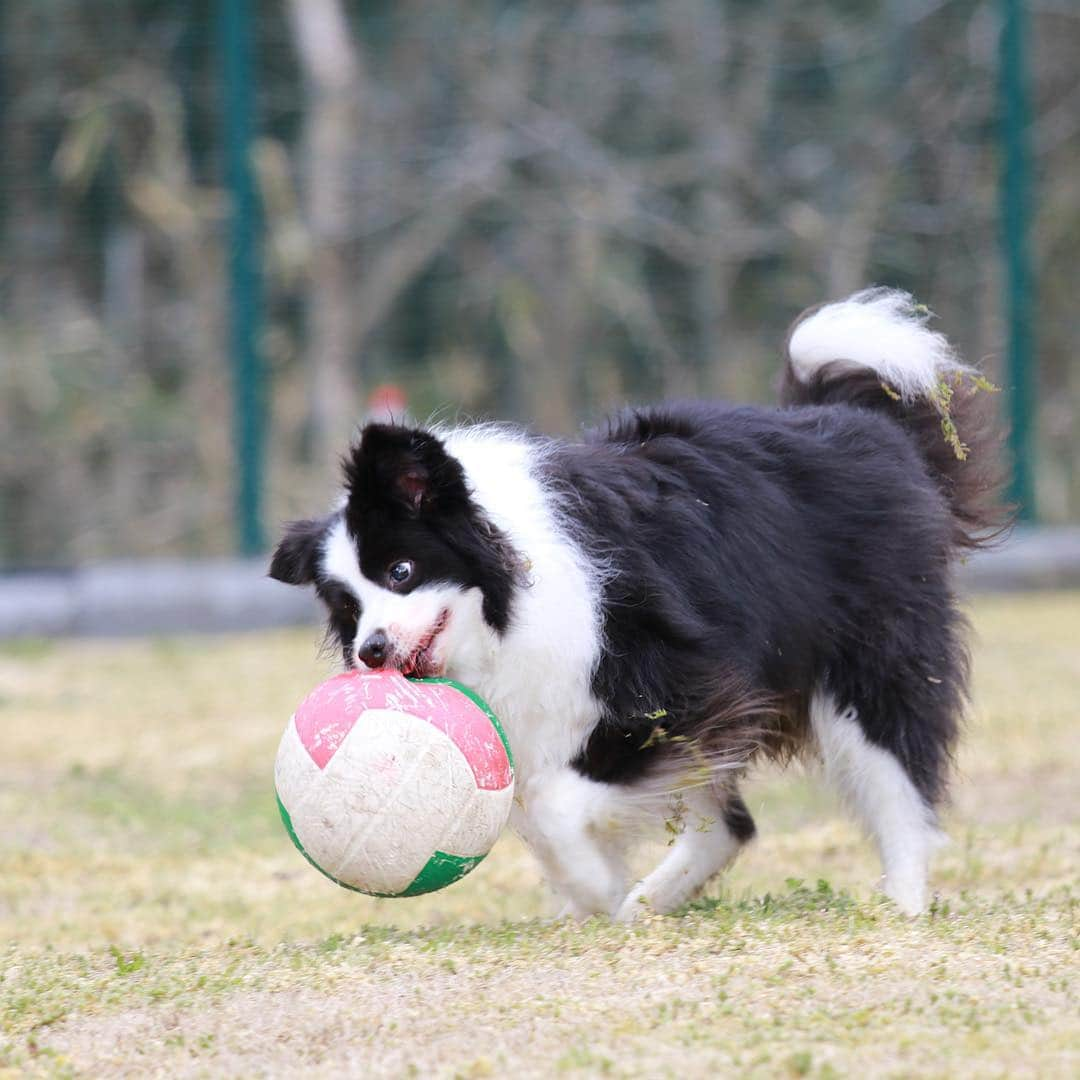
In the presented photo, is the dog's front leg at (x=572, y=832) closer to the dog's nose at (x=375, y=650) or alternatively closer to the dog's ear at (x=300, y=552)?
the dog's nose at (x=375, y=650)

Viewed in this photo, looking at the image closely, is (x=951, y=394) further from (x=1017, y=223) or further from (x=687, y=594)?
→ (x=1017, y=223)

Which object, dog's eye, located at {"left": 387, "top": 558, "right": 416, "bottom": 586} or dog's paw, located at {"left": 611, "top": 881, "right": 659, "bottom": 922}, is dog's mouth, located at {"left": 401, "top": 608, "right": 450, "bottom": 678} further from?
dog's paw, located at {"left": 611, "top": 881, "right": 659, "bottom": 922}

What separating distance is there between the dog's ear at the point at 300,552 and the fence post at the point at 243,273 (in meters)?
6.16

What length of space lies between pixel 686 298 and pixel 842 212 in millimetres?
1080

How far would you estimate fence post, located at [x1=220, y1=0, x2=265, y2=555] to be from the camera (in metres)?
9.96

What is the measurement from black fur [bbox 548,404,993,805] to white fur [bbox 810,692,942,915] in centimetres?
3

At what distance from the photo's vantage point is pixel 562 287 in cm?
1110

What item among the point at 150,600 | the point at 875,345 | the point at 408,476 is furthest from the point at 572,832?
the point at 150,600

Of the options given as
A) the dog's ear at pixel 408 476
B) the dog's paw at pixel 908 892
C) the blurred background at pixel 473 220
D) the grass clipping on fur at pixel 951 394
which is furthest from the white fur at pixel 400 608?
the blurred background at pixel 473 220

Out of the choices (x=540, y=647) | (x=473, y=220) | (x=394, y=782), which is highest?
(x=473, y=220)

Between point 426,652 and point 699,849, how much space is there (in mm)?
1064

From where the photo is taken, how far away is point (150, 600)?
32.1 feet

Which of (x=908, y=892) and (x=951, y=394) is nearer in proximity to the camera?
(x=908, y=892)

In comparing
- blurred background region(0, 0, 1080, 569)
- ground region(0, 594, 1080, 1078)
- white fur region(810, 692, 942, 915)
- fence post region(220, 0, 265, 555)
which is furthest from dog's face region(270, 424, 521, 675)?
blurred background region(0, 0, 1080, 569)
